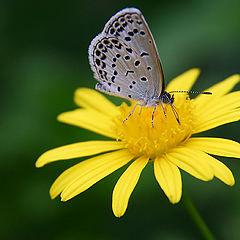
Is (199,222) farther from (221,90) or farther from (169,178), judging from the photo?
(221,90)

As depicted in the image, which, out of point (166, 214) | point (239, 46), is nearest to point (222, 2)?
point (239, 46)

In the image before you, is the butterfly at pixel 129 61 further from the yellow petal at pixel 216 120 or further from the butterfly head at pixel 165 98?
the yellow petal at pixel 216 120

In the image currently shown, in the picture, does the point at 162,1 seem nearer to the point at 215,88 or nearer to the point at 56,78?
the point at 56,78

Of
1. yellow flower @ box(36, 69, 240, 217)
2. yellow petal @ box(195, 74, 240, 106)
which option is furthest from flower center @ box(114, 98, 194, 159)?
yellow petal @ box(195, 74, 240, 106)

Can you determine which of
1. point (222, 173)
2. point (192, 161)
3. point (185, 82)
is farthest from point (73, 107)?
point (222, 173)

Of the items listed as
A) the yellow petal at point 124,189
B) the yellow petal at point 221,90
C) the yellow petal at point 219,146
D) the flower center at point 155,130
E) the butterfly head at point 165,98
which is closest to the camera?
the yellow petal at point 124,189

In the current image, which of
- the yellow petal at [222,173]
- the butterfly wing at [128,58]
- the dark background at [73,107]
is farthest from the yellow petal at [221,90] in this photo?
the yellow petal at [222,173]

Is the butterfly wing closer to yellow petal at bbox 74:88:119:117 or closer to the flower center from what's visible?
the flower center

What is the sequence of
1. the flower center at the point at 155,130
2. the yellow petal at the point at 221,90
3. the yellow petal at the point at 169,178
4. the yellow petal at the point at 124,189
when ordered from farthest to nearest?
the yellow petal at the point at 221,90 → the flower center at the point at 155,130 → the yellow petal at the point at 124,189 → the yellow petal at the point at 169,178
